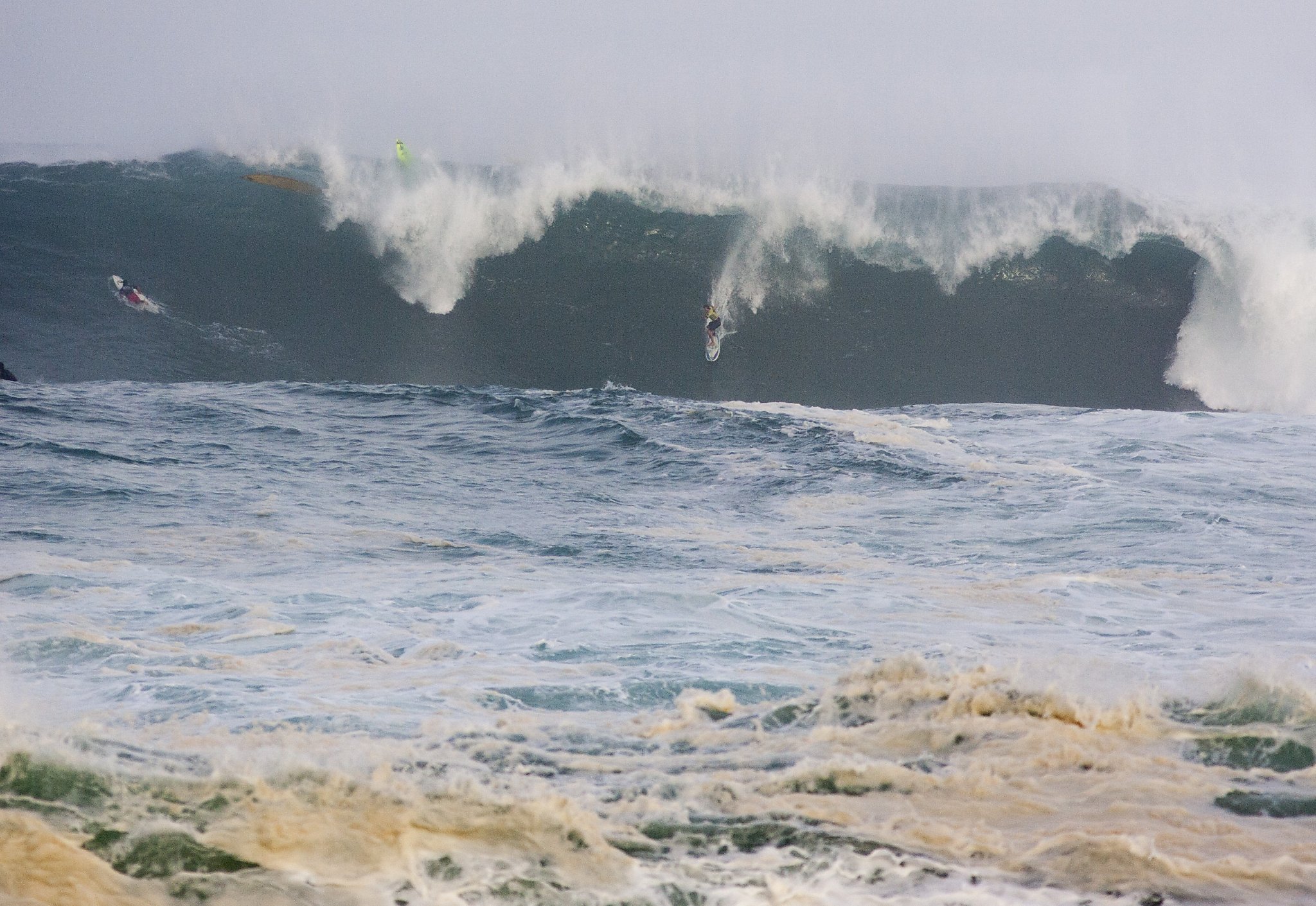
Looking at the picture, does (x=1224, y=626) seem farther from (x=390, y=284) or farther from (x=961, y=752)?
(x=390, y=284)

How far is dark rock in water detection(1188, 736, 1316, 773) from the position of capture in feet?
12.7

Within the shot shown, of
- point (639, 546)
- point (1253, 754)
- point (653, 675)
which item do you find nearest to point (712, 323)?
point (639, 546)

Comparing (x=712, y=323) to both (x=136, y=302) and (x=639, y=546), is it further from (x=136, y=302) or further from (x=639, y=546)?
(x=639, y=546)

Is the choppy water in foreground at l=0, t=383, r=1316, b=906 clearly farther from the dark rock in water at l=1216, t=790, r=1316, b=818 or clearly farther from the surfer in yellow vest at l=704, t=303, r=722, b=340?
the surfer in yellow vest at l=704, t=303, r=722, b=340

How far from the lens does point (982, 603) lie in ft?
23.2

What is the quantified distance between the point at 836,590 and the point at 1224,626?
2.34m

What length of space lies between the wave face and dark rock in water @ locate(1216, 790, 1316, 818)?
657 inches

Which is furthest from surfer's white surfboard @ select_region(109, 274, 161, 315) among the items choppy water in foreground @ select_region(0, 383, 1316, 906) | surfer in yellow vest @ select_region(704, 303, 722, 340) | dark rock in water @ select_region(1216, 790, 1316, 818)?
dark rock in water @ select_region(1216, 790, 1316, 818)

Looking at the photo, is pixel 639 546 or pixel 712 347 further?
pixel 712 347

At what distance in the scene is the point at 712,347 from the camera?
822 inches

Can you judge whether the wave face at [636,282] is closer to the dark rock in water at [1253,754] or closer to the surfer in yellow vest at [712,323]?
the surfer in yellow vest at [712,323]

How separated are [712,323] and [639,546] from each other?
12.2 meters

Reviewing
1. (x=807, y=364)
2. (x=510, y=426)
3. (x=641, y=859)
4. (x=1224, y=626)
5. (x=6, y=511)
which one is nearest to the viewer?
(x=641, y=859)

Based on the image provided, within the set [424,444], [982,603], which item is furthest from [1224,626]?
[424,444]
